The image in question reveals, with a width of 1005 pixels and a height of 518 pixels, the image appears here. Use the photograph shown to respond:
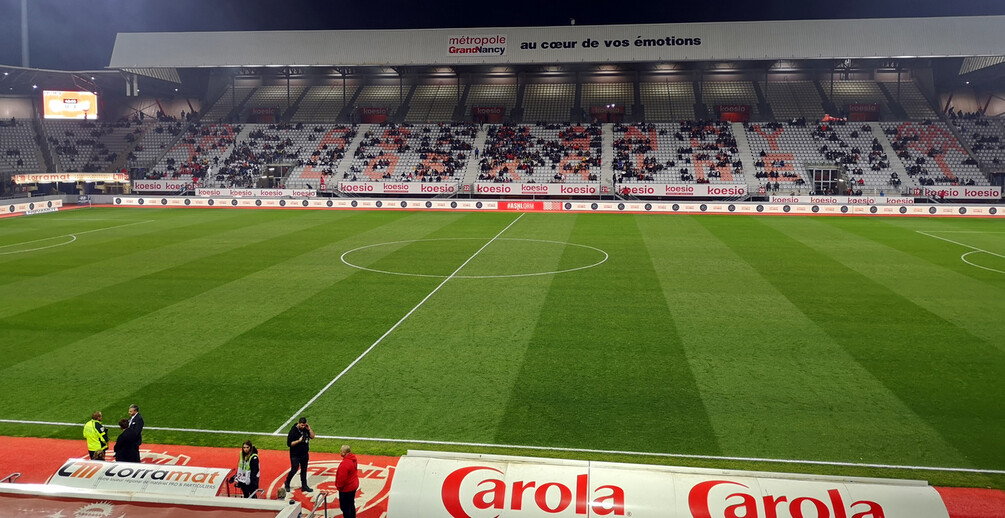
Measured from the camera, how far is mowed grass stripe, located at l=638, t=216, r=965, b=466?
10.5 meters

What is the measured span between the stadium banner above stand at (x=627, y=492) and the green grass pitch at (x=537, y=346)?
3.04 metres

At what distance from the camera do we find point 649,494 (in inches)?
275

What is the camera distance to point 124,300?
19.7m

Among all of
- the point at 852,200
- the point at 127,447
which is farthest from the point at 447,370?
the point at 852,200

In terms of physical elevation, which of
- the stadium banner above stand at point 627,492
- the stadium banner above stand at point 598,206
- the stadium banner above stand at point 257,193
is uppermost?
the stadium banner above stand at point 257,193

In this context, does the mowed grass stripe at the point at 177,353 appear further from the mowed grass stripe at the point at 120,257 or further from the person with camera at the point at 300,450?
the mowed grass stripe at the point at 120,257

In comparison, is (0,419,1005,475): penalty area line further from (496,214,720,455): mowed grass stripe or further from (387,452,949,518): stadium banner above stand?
(387,452,949,518): stadium banner above stand

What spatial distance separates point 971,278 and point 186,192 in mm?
55423

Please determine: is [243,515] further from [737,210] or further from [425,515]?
[737,210]

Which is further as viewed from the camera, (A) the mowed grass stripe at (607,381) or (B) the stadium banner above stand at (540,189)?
(B) the stadium banner above stand at (540,189)

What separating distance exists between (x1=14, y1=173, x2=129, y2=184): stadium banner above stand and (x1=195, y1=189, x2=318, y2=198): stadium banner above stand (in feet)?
27.4

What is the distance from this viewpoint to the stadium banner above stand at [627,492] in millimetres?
6805

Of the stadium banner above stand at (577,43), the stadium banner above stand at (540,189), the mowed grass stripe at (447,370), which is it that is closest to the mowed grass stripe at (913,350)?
the mowed grass stripe at (447,370)

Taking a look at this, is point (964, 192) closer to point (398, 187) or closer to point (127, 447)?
point (398, 187)
